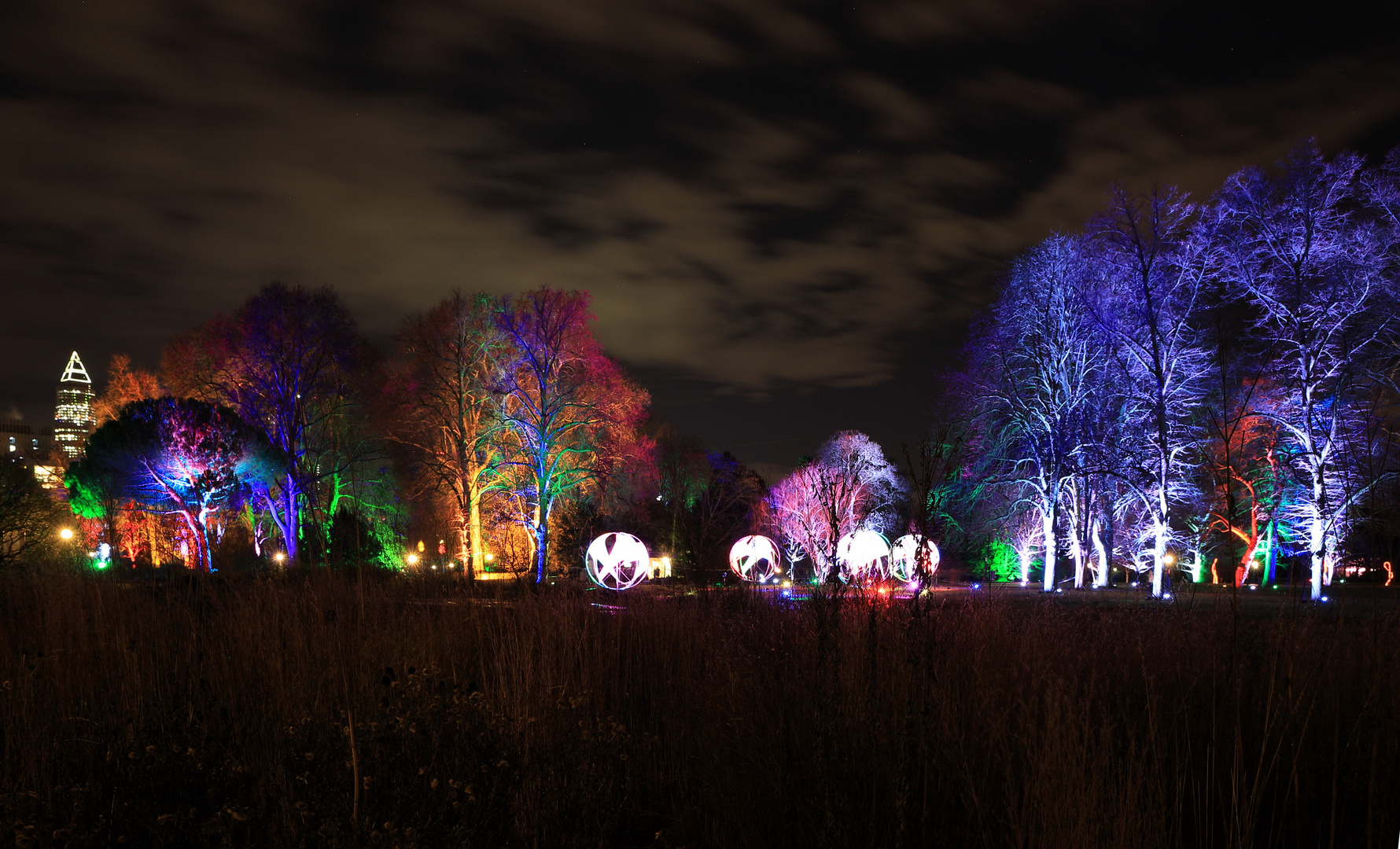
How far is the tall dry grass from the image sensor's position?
3305mm

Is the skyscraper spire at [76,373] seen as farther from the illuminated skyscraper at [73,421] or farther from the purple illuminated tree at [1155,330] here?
the purple illuminated tree at [1155,330]

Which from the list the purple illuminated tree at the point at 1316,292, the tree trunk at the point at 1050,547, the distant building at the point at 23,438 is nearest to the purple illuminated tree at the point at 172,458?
the tree trunk at the point at 1050,547

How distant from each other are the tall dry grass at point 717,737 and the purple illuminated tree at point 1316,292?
14.2m

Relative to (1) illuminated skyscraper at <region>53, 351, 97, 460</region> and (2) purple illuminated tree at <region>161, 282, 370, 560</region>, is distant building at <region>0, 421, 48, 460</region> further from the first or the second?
(2) purple illuminated tree at <region>161, 282, 370, 560</region>

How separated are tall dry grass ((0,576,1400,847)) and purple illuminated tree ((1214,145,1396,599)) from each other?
14187mm

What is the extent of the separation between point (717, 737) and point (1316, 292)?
19013 mm

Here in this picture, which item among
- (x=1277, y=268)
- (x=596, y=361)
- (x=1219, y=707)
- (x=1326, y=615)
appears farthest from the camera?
(x=596, y=361)

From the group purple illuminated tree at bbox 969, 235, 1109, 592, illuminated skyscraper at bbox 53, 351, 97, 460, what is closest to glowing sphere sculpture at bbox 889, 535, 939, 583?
purple illuminated tree at bbox 969, 235, 1109, 592

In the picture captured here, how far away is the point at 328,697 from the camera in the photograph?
511 cm

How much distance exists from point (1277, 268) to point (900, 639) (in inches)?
713

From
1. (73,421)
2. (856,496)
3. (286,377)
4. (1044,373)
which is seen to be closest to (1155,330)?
(1044,373)

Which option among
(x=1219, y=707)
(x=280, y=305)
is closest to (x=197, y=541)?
(x=280, y=305)

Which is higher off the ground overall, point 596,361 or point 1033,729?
point 596,361

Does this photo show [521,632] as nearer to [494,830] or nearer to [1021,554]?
[494,830]
